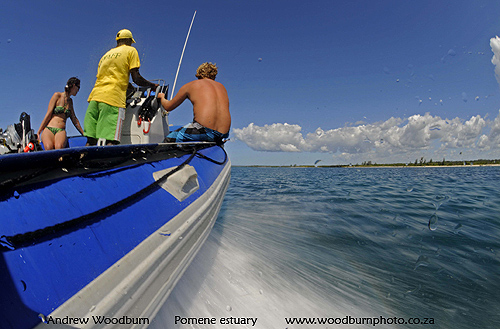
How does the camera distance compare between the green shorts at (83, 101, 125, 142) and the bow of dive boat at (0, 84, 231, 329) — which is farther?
the green shorts at (83, 101, 125, 142)

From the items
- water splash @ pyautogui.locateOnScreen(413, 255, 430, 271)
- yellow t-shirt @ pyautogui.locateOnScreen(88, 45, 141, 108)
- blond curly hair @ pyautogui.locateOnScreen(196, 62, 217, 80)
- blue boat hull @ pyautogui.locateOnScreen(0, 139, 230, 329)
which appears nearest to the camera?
blue boat hull @ pyautogui.locateOnScreen(0, 139, 230, 329)

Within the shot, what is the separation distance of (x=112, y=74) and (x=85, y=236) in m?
2.37

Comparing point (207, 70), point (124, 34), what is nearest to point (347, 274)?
point (207, 70)

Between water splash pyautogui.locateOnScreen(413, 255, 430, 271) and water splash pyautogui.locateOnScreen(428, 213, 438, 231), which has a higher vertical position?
water splash pyautogui.locateOnScreen(428, 213, 438, 231)

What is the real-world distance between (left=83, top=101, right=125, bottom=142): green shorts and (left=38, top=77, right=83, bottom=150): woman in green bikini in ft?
2.19

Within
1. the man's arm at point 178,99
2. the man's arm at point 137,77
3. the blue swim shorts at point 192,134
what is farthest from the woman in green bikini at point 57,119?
the blue swim shorts at point 192,134

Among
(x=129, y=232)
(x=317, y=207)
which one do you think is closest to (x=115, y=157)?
(x=129, y=232)

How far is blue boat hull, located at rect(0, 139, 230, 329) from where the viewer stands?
0.63 m

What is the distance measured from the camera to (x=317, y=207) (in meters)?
4.21

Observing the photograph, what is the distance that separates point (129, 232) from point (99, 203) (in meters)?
0.17

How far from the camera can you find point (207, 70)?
299 centimetres

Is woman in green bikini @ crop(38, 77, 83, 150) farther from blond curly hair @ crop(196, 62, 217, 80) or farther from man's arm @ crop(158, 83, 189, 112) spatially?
blond curly hair @ crop(196, 62, 217, 80)

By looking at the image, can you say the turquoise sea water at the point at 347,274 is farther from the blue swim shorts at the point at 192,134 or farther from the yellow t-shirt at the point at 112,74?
the yellow t-shirt at the point at 112,74

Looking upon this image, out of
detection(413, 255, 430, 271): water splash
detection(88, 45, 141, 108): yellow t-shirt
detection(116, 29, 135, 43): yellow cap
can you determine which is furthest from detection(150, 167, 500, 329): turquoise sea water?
detection(116, 29, 135, 43): yellow cap
